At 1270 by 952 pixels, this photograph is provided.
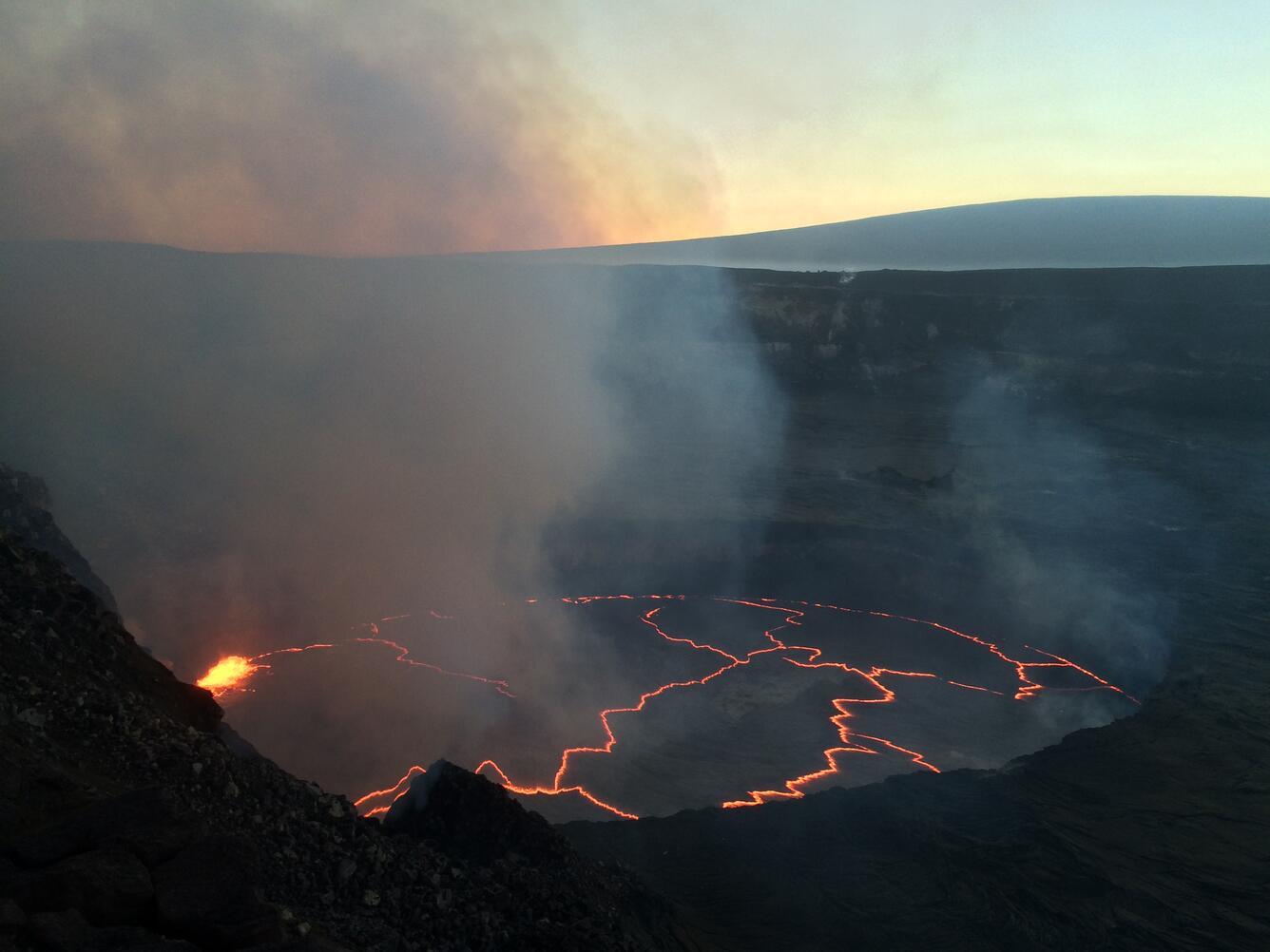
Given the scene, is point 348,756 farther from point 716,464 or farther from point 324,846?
point 716,464

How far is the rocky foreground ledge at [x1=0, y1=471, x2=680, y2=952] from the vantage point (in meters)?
4.69

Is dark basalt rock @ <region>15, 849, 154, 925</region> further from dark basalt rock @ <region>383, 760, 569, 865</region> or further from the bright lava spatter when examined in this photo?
the bright lava spatter

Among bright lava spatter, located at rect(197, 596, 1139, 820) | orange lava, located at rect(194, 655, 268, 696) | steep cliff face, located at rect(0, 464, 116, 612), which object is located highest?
steep cliff face, located at rect(0, 464, 116, 612)

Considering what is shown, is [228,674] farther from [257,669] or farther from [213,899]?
[213,899]

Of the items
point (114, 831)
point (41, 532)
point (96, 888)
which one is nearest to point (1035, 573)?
point (41, 532)

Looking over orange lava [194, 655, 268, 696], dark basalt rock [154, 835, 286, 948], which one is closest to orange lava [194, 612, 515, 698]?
orange lava [194, 655, 268, 696]

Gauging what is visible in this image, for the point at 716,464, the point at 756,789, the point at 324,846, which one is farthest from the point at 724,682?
the point at 716,464

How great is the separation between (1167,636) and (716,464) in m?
14.5

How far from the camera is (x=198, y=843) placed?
510 centimetres

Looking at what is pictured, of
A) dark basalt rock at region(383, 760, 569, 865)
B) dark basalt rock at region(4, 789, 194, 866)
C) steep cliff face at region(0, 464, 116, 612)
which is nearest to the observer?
dark basalt rock at region(4, 789, 194, 866)

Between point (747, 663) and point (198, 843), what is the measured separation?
14243 millimetres

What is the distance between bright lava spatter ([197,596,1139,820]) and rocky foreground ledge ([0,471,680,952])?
386 cm

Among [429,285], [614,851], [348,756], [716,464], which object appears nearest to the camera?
[614,851]

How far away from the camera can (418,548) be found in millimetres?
22953
